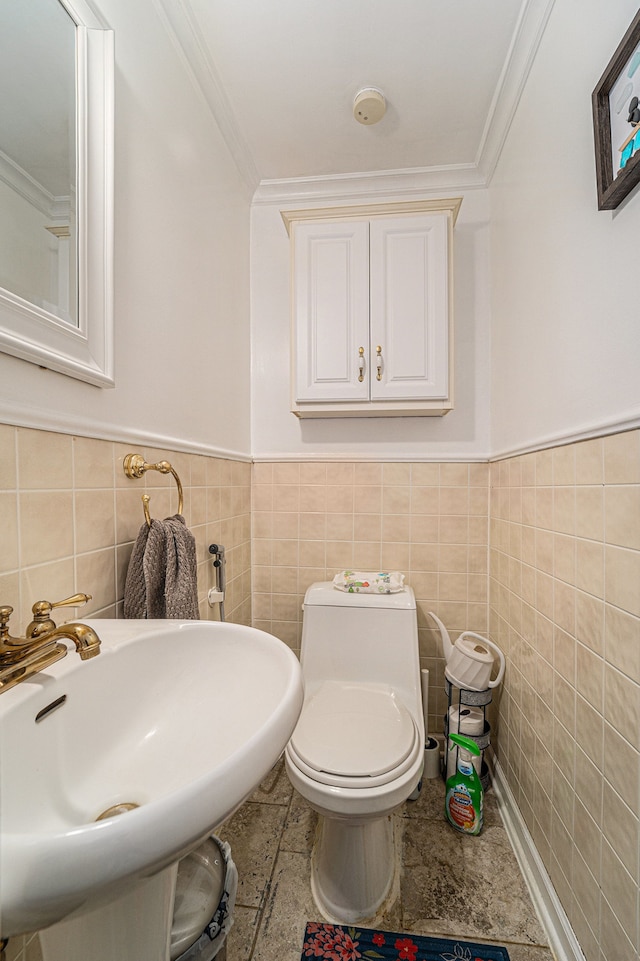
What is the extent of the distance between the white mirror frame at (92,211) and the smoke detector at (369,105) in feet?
2.73

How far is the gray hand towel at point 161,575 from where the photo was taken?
0.97 m

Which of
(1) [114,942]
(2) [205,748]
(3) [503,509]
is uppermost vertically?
(3) [503,509]

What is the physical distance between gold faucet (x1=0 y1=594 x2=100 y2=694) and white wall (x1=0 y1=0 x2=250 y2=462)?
13.0 inches

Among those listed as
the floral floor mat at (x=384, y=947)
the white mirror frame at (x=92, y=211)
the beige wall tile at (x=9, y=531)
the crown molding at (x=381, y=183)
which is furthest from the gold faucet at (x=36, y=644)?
the crown molding at (x=381, y=183)

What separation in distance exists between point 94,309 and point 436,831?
1.78m

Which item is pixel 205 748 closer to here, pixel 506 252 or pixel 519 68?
pixel 506 252

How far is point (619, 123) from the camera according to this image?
823 millimetres

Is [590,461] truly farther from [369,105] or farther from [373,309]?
[369,105]

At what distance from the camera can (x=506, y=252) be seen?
161 cm

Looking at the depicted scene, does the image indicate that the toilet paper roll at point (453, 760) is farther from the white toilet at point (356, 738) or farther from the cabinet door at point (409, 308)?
the cabinet door at point (409, 308)

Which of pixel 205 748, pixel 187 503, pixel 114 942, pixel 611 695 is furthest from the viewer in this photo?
pixel 187 503

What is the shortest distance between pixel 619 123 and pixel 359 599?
1.42 metres

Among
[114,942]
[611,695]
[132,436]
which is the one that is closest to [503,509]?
[611,695]

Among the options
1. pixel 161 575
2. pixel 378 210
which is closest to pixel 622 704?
pixel 161 575
